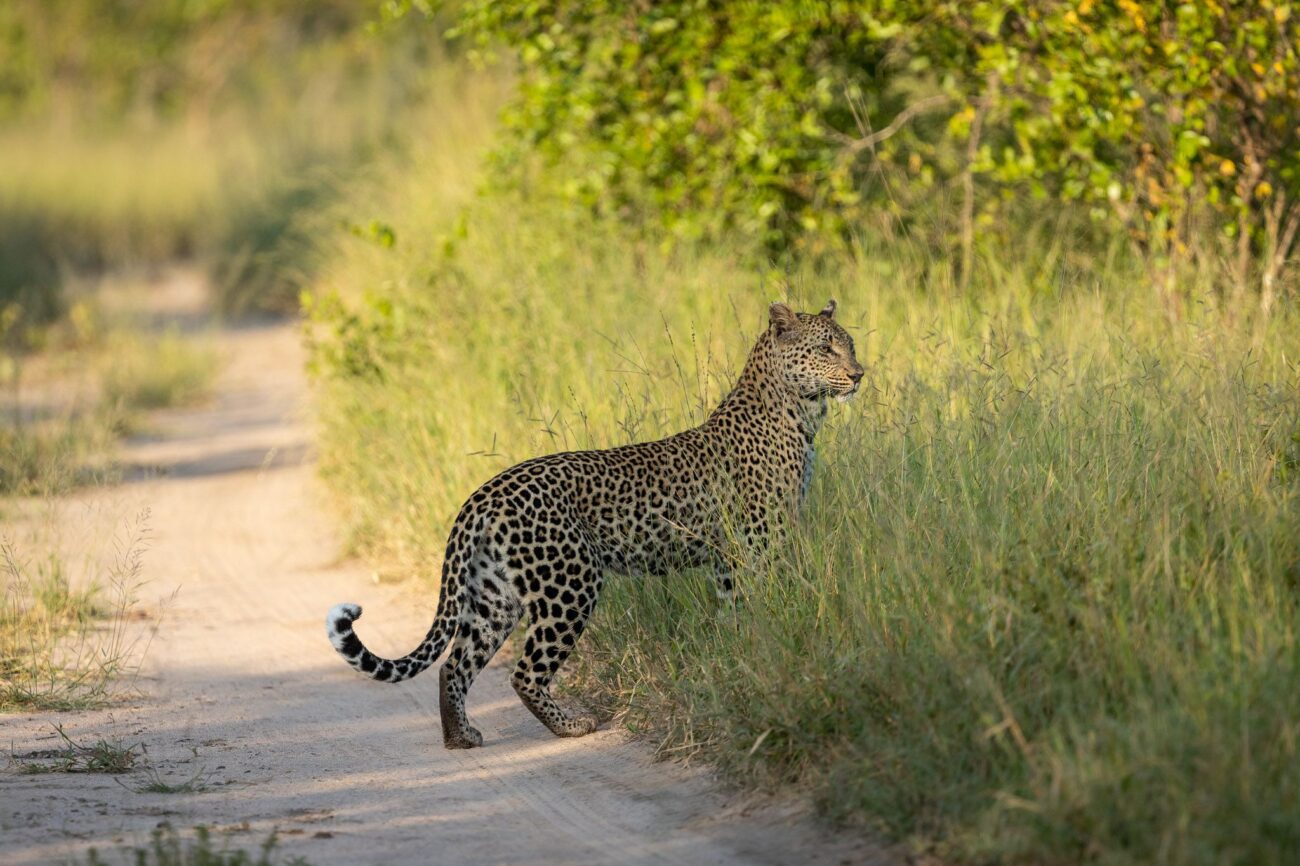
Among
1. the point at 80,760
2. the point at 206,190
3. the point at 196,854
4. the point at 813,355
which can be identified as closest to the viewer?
the point at 196,854

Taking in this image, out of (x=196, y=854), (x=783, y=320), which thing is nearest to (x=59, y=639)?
(x=196, y=854)

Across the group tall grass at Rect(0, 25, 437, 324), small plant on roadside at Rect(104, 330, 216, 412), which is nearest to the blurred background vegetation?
tall grass at Rect(0, 25, 437, 324)

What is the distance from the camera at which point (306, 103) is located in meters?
23.5

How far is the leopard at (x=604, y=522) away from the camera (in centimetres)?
591

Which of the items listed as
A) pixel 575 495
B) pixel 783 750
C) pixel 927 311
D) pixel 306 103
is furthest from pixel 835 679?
pixel 306 103

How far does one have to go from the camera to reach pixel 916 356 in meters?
7.76

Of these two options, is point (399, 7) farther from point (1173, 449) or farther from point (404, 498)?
point (1173, 449)

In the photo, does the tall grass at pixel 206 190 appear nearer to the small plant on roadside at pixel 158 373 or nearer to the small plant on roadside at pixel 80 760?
the small plant on roadside at pixel 158 373

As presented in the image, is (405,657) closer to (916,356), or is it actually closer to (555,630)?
(555,630)

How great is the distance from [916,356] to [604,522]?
2345 millimetres

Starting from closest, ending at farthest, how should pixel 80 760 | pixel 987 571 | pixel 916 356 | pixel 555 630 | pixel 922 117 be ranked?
pixel 987 571 < pixel 80 760 < pixel 555 630 < pixel 916 356 < pixel 922 117

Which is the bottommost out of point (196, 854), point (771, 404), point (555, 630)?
point (196, 854)

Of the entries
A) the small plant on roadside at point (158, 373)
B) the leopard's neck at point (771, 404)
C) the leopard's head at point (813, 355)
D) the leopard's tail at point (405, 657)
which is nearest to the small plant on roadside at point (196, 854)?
the leopard's tail at point (405, 657)

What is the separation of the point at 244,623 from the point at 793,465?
334 cm
